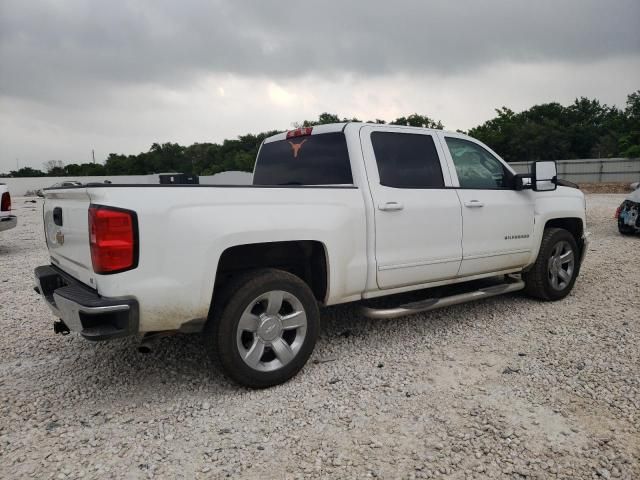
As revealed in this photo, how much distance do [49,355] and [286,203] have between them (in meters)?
2.48

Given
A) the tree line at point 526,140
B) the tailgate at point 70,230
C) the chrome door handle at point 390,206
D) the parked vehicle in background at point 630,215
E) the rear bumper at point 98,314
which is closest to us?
the rear bumper at point 98,314

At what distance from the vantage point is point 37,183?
163 ft

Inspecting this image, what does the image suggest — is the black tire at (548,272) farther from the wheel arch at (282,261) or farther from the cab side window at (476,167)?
the wheel arch at (282,261)

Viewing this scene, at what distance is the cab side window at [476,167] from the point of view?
14.8 ft

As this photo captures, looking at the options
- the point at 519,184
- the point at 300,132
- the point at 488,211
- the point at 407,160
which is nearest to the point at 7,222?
the point at 300,132

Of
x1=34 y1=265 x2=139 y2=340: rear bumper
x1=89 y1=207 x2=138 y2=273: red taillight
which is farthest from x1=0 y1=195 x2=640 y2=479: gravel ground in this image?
x1=89 y1=207 x2=138 y2=273: red taillight

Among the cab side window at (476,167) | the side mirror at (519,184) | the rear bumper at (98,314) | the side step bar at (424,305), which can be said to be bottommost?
the side step bar at (424,305)

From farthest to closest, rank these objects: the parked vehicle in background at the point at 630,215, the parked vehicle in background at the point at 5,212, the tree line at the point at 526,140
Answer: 1. the tree line at the point at 526,140
2. the parked vehicle in background at the point at 630,215
3. the parked vehicle in background at the point at 5,212

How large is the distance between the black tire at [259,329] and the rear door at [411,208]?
758 millimetres

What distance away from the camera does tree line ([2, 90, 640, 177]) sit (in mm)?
48250

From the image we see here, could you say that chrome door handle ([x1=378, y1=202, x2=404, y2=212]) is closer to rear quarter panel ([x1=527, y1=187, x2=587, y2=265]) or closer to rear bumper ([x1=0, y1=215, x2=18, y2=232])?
rear quarter panel ([x1=527, y1=187, x2=587, y2=265])

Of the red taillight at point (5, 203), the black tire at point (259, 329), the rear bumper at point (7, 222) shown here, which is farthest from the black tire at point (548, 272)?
the red taillight at point (5, 203)

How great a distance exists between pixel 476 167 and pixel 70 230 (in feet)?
11.7

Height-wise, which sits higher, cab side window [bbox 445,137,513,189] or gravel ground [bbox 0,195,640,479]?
cab side window [bbox 445,137,513,189]
